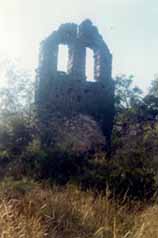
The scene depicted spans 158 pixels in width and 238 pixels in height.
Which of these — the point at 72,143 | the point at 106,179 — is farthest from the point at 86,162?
the point at 106,179

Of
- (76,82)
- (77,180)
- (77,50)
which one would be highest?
(77,50)

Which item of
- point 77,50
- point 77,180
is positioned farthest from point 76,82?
point 77,180

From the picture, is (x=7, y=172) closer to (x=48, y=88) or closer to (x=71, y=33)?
(x=48, y=88)

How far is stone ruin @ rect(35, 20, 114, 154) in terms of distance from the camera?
19250mm

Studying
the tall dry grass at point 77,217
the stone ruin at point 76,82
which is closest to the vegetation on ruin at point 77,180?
the tall dry grass at point 77,217

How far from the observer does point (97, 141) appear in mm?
17797

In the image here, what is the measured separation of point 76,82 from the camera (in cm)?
1945

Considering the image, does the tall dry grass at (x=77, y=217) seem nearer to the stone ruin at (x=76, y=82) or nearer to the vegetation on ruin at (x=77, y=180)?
the vegetation on ruin at (x=77, y=180)

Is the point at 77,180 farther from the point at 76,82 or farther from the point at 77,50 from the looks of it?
the point at 77,50

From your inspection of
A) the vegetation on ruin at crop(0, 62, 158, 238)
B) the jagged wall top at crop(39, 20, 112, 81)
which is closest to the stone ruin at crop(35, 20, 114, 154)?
the jagged wall top at crop(39, 20, 112, 81)

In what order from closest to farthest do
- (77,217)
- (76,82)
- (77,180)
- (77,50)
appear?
(77,217)
(77,180)
(76,82)
(77,50)

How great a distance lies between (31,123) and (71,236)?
12.2 meters

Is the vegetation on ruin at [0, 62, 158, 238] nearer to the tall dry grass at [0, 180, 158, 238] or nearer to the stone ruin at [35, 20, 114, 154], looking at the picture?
the tall dry grass at [0, 180, 158, 238]

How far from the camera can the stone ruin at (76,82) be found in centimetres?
1925
